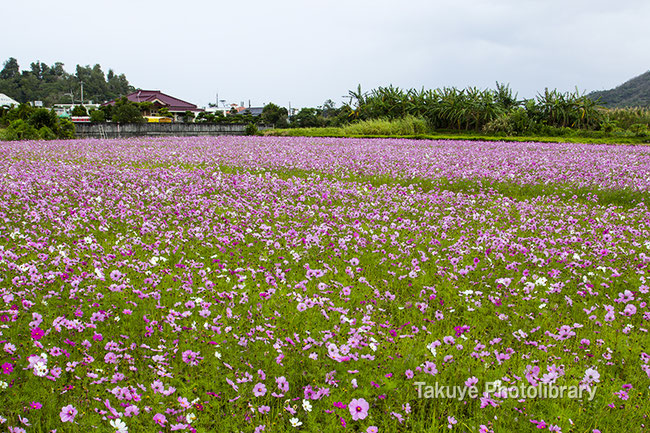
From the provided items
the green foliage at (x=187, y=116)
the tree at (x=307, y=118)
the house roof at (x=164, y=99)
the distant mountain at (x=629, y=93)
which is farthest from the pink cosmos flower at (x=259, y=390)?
the distant mountain at (x=629, y=93)

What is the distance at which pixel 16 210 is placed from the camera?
24.9 ft

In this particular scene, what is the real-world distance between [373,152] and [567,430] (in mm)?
15688

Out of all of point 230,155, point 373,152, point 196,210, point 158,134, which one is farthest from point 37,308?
point 158,134

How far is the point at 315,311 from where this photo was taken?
4.36 meters

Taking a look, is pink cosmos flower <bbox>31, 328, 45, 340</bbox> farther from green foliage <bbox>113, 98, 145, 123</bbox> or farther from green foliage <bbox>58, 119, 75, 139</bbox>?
green foliage <bbox>113, 98, 145, 123</bbox>

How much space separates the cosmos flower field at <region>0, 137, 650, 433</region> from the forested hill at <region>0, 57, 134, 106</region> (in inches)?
4698

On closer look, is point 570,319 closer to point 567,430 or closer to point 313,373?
point 567,430

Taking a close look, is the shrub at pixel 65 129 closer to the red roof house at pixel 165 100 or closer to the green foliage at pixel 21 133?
the green foliage at pixel 21 133

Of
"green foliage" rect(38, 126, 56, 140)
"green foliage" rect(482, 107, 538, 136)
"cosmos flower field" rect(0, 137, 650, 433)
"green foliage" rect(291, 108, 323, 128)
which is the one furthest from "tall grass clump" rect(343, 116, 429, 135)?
"cosmos flower field" rect(0, 137, 650, 433)

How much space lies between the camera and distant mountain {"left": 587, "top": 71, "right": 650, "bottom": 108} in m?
96.8

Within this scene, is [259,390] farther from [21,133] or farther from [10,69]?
[10,69]

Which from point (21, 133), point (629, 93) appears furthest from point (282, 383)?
point (629, 93)

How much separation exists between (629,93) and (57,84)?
452ft

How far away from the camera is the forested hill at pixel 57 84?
379ft
